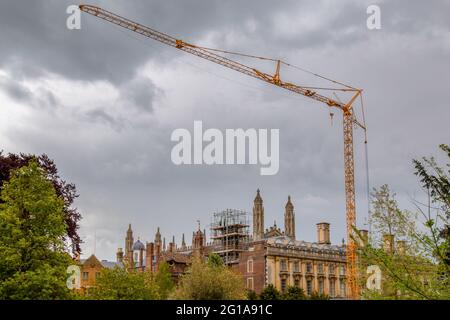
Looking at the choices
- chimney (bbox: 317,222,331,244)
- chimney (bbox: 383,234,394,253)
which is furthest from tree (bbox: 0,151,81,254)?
chimney (bbox: 317,222,331,244)

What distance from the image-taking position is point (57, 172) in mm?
42781

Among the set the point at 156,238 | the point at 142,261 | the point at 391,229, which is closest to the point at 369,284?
the point at 391,229

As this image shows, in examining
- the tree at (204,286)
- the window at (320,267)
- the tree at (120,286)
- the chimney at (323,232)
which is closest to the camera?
the tree at (204,286)

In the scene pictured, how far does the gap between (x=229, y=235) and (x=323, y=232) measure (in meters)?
15.6

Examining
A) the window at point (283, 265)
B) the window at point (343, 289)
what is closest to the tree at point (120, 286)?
the window at point (283, 265)

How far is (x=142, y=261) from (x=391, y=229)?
106503mm

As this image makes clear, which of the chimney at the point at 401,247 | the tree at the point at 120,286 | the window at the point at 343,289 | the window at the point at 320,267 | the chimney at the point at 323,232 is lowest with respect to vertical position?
the window at the point at 343,289

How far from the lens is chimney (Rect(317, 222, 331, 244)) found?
102 m

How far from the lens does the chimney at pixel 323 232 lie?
102062 mm

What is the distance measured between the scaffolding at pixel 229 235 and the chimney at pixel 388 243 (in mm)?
77590

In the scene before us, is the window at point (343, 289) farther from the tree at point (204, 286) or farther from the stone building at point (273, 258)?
the tree at point (204, 286)

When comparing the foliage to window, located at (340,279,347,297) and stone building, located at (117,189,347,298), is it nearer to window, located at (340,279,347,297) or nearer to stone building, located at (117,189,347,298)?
stone building, located at (117,189,347,298)
